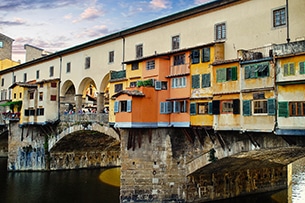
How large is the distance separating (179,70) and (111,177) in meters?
18.3

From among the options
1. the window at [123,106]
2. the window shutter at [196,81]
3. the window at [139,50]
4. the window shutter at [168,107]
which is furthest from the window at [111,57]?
the window shutter at [196,81]

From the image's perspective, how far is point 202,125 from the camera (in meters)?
19.7

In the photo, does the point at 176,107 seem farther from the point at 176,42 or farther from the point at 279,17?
the point at 279,17

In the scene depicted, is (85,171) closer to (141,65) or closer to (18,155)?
(18,155)

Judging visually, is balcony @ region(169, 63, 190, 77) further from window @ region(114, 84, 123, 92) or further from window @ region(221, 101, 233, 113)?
window @ region(114, 84, 123, 92)

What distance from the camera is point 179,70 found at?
2123 centimetres

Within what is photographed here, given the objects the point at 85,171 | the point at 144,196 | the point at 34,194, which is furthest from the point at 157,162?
the point at 85,171

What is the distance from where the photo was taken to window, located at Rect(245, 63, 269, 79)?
16.2 m

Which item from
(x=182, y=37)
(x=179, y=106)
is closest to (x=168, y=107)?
(x=179, y=106)

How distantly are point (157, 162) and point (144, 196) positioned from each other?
7.53ft

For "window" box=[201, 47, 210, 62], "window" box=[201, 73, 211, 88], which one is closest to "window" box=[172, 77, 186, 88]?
"window" box=[201, 73, 211, 88]

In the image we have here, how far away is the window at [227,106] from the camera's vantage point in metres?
18.1

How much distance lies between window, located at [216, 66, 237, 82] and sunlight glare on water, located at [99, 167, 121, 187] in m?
16.6

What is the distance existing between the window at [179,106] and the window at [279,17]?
6750 millimetres
